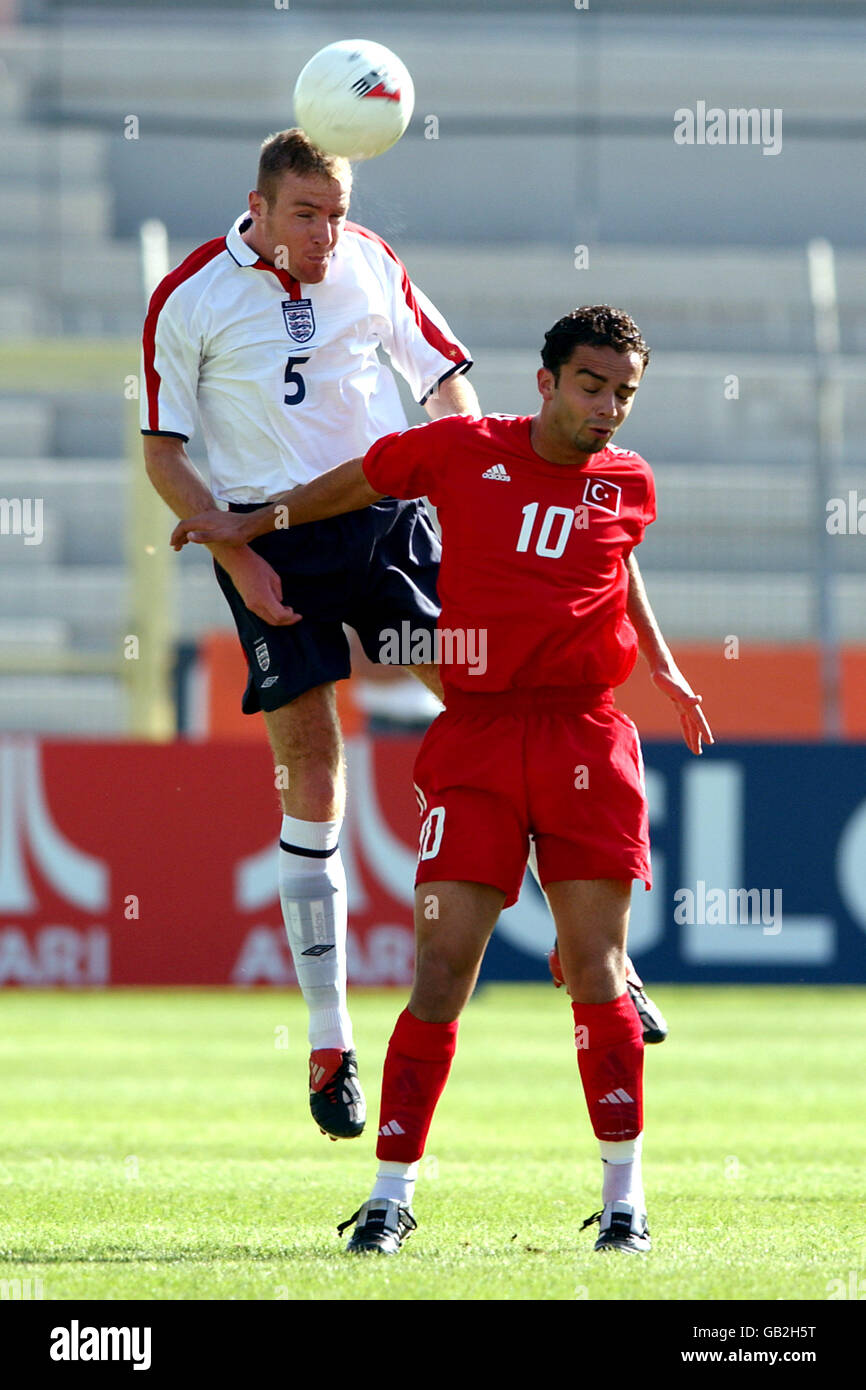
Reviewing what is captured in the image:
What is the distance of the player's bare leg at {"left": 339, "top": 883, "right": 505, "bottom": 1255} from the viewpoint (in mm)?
4395

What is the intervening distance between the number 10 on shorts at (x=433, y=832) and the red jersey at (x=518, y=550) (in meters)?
0.29

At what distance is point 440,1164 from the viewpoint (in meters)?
5.91

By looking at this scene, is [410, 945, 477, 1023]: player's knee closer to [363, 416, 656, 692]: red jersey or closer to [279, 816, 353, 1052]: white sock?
[363, 416, 656, 692]: red jersey

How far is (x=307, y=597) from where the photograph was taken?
5.34 m

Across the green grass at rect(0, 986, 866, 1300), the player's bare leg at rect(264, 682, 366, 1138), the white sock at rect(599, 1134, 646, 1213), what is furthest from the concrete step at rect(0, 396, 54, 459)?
the white sock at rect(599, 1134, 646, 1213)

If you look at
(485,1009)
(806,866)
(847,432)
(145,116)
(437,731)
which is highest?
(145,116)

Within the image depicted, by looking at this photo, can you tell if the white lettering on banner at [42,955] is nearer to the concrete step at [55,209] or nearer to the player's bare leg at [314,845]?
the player's bare leg at [314,845]

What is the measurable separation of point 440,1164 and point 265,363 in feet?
7.58

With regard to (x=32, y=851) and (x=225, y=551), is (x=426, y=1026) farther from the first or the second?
(x=32, y=851)

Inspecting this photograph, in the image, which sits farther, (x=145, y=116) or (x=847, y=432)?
(x=145, y=116)

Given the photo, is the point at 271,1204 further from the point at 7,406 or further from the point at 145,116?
the point at 145,116

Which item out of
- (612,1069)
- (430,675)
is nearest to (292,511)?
(430,675)
